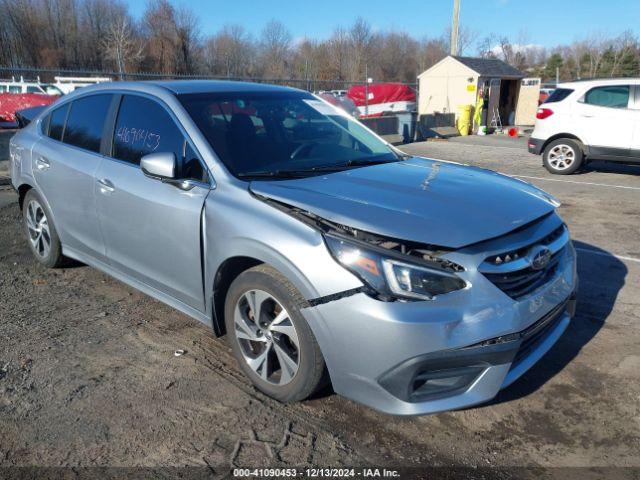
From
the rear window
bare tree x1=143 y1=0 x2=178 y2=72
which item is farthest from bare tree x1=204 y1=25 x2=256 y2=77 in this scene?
the rear window

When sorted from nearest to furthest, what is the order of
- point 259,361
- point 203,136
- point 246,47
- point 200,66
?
point 259,361 < point 203,136 < point 200,66 < point 246,47

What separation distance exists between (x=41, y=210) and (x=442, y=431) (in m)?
4.09

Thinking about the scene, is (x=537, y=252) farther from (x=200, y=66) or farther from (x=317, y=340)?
(x=200, y=66)

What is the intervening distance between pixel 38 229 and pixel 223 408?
10.5ft

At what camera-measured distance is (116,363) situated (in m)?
3.40

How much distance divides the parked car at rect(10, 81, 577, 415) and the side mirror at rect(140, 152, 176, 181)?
0.01 m

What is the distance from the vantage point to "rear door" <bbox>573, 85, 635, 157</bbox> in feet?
32.7

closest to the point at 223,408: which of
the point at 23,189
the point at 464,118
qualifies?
the point at 23,189

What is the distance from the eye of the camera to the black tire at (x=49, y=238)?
185 inches

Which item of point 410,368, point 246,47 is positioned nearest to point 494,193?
point 410,368

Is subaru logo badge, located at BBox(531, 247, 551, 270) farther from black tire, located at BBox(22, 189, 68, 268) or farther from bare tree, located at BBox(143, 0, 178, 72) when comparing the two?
bare tree, located at BBox(143, 0, 178, 72)

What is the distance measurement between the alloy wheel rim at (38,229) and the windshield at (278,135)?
228cm

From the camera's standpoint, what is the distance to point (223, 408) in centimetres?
291

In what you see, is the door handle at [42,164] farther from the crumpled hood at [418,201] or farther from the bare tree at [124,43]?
the bare tree at [124,43]
